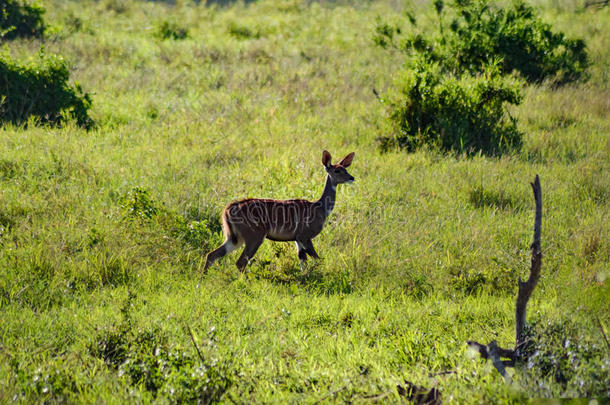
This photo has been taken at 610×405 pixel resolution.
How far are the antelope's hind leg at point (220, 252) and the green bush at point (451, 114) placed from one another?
15.3 feet

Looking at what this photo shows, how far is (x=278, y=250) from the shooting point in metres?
7.04

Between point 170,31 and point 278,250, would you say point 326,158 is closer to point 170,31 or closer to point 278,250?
point 278,250

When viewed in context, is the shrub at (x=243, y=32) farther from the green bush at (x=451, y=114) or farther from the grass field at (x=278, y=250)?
the green bush at (x=451, y=114)

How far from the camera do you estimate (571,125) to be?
36.7 feet

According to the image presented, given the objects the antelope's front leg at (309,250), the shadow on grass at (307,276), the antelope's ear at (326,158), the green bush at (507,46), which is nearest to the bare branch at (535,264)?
the shadow on grass at (307,276)

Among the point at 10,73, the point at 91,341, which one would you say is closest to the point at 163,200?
the point at 91,341

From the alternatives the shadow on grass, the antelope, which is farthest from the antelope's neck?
the shadow on grass

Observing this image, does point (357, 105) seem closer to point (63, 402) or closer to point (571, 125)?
point (571, 125)

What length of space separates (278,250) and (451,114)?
500 centimetres

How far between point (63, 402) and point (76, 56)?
39.9 feet

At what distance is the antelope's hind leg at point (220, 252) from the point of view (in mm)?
6457

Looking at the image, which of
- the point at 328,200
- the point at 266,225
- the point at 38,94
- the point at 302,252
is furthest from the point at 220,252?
the point at 38,94

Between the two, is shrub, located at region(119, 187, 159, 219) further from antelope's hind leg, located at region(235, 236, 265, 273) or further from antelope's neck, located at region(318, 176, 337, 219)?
antelope's neck, located at region(318, 176, 337, 219)

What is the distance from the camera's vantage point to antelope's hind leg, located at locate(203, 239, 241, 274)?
6457mm
